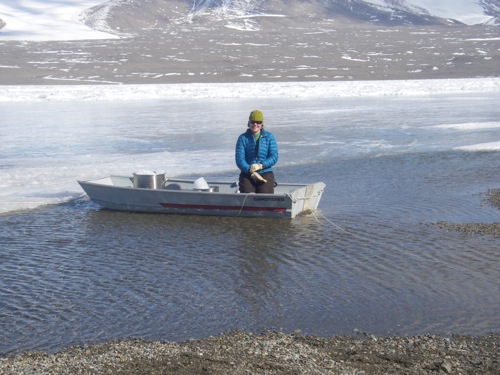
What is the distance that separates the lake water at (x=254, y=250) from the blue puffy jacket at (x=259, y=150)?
78cm

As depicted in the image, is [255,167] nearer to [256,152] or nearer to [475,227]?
[256,152]

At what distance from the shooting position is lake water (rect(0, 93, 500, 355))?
19.6 feet

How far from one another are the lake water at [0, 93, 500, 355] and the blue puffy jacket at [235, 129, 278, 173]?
0.78 m

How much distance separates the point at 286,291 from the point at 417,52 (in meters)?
67.7

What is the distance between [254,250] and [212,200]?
1.76 meters

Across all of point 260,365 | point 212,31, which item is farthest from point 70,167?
point 212,31

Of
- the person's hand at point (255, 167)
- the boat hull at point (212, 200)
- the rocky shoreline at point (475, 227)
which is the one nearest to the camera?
the rocky shoreline at point (475, 227)

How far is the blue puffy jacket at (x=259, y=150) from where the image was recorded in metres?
9.63

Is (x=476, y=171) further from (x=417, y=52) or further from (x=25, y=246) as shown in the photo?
(x=417, y=52)

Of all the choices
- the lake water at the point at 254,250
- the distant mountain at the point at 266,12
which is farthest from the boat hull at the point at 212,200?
the distant mountain at the point at 266,12

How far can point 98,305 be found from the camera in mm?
6410

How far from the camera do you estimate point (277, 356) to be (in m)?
4.96

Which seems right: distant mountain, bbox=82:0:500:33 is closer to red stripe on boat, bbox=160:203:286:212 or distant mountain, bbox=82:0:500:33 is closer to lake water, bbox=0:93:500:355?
lake water, bbox=0:93:500:355

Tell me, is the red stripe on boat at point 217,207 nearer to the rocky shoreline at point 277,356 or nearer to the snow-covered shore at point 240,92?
the rocky shoreline at point 277,356
